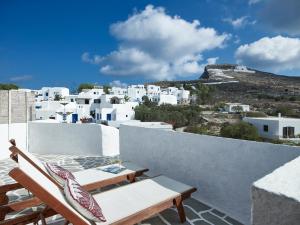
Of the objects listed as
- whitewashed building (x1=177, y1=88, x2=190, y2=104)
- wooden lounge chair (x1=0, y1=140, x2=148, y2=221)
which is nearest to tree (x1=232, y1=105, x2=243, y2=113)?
whitewashed building (x1=177, y1=88, x2=190, y2=104)

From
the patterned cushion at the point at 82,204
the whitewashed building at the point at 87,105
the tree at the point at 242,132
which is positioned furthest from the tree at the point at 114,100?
the patterned cushion at the point at 82,204

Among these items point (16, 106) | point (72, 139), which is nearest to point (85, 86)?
point (16, 106)

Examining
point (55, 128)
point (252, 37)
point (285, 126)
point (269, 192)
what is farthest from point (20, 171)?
point (252, 37)

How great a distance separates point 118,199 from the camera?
3535 mm

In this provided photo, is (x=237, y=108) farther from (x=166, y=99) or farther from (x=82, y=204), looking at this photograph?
(x=82, y=204)

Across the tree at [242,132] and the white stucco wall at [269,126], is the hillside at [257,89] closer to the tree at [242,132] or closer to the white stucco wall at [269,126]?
the white stucco wall at [269,126]

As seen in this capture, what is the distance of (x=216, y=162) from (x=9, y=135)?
6759 mm

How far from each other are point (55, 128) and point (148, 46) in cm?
1916

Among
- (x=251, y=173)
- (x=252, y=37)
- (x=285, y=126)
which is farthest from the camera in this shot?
(x=252, y=37)

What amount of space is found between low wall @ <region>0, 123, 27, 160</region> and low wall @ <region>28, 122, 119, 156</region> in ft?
0.75

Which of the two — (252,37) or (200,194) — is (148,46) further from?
(252,37)

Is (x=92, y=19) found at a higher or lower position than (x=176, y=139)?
higher

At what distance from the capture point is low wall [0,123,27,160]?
8.10 metres

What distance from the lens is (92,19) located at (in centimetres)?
4459
